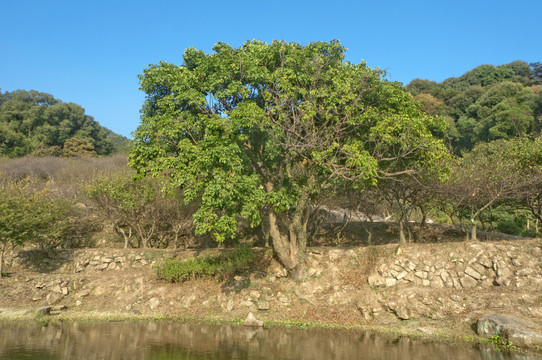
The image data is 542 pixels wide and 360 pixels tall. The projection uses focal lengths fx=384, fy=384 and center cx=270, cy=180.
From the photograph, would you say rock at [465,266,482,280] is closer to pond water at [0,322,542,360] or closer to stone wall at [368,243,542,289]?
stone wall at [368,243,542,289]

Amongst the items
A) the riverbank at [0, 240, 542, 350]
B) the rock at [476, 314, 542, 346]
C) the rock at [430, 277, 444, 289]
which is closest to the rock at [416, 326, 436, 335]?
the riverbank at [0, 240, 542, 350]

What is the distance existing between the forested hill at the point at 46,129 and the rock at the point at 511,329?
179 feet

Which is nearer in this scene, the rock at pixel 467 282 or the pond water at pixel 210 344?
the pond water at pixel 210 344

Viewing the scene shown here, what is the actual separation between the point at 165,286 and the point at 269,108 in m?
11.1

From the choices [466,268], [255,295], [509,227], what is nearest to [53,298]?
[255,295]

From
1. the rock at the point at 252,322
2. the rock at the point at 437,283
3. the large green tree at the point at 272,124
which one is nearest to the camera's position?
the large green tree at the point at 272,124

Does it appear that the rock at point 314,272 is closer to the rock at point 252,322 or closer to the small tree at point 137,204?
the rock at point 252,322

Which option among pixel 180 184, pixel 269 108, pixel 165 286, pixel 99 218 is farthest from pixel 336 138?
pixel 99 218

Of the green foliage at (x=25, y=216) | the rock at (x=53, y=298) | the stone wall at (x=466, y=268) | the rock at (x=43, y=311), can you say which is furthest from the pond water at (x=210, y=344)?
the green foliage at (x=25, y=216)

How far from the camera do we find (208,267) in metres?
20.8

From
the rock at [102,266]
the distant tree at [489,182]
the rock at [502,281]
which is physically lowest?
the rock at [102,266]

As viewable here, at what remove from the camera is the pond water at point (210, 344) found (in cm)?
1174

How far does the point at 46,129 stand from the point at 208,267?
157 ft

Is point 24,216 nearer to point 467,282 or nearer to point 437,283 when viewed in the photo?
point 437,283
